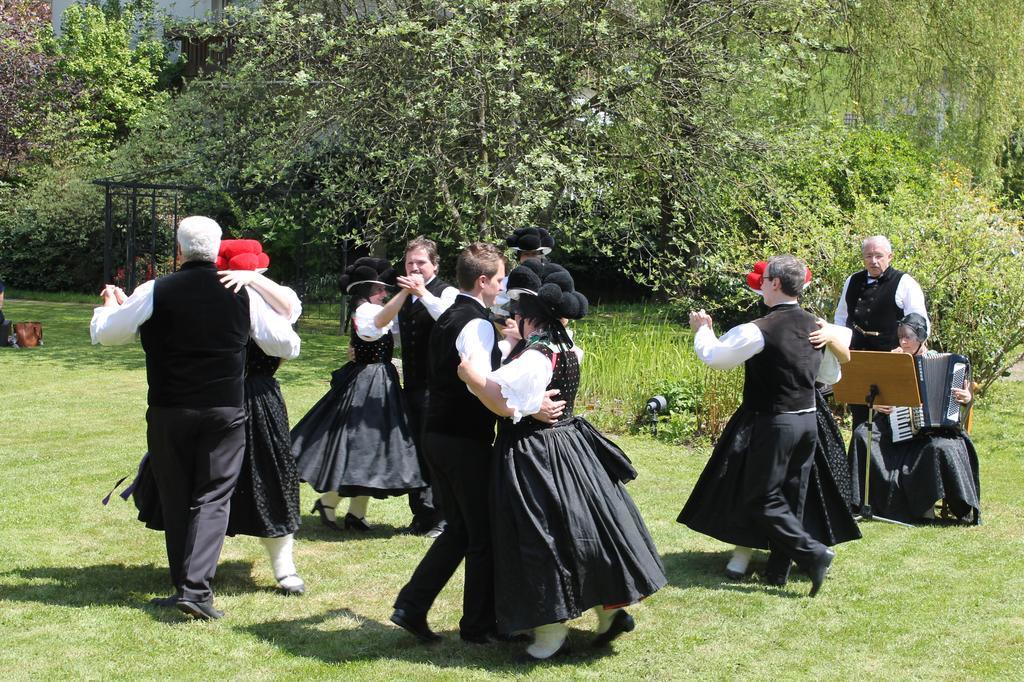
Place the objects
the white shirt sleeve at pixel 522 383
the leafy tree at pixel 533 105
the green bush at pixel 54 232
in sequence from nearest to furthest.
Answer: the white shirt sleeve at pixel 522 383 < the leafy tree at pixel 533 105 < the green bush at pixel 54 232

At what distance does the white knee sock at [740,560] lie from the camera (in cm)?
598

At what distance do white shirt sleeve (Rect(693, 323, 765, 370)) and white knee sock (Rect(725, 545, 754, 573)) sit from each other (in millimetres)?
1137

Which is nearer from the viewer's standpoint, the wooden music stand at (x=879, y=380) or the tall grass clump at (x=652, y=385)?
the wooden music stand at (x=879, y=380)

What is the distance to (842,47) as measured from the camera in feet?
57.2

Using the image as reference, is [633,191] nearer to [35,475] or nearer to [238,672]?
[35,475]

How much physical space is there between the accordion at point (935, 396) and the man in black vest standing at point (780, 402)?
6.14 feet

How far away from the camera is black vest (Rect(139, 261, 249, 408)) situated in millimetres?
5000

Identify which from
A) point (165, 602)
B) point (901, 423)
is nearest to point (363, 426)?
point (165, 602)

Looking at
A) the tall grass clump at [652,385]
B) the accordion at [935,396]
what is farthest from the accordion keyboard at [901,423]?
the tall grass clump at [652,385]

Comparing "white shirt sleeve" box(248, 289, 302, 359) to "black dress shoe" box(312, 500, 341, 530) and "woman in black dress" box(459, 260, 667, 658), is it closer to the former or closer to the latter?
"woman in black dress" box(459, 260, 667, 658)

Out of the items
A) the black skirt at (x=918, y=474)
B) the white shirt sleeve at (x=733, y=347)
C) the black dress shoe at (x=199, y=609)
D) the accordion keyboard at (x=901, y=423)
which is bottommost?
the black dress shoe at (x=199, y=609)

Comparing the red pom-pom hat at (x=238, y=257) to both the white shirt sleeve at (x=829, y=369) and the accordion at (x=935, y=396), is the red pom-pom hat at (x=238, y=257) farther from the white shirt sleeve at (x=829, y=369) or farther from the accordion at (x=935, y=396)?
the accordion at (x=935, y=396)

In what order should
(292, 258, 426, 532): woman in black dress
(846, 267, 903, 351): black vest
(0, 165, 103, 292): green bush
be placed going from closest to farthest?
(292, 258, 426, 532): woman in black dress, (846, 267, 903, 351): black vest, (0, 165, 103, 292): green bush

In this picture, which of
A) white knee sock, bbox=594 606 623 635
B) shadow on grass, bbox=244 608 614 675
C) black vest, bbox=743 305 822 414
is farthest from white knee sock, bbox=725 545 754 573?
white knee sock, bbox=594 606 623 635
